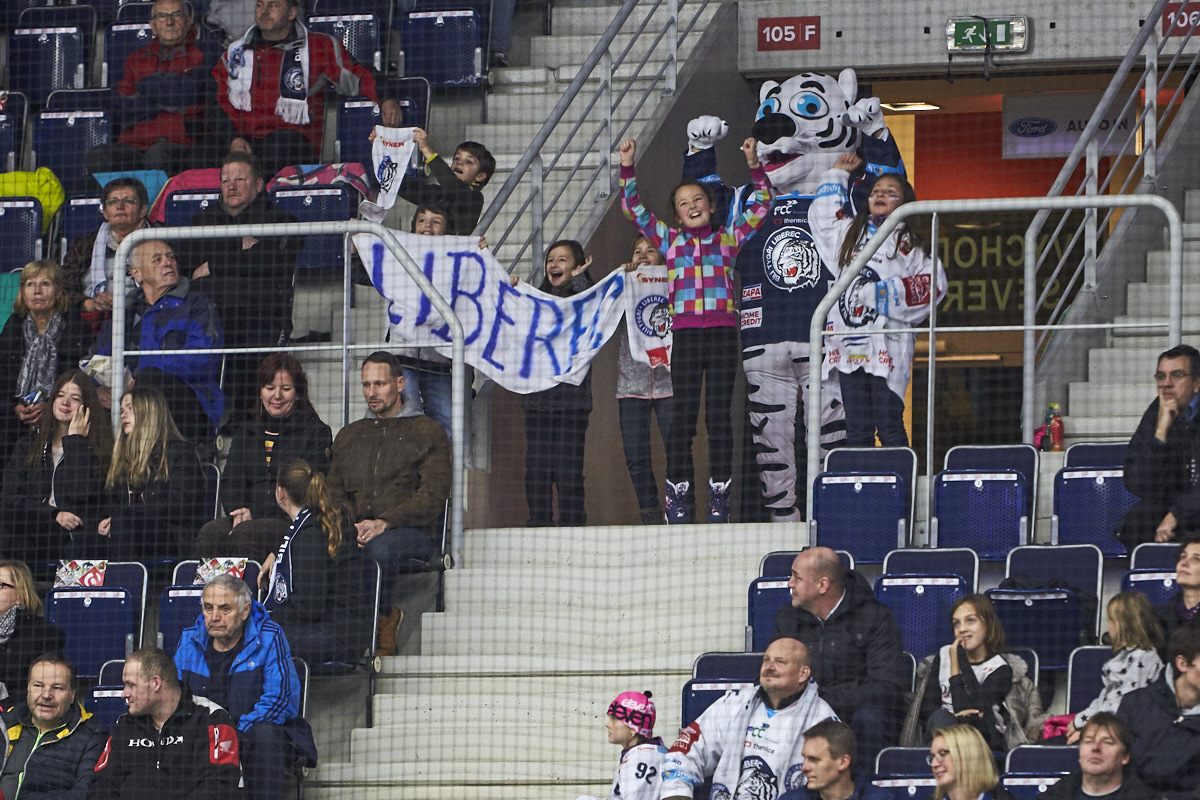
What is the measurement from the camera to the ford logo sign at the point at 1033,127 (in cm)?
1295

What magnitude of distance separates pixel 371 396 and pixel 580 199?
6.03ft

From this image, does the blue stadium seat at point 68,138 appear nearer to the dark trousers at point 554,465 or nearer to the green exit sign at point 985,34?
the dark trousers at point 554,465

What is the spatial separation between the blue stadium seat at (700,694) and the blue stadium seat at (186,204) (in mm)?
3892

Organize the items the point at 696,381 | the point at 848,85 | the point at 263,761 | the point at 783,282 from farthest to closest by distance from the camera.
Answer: the point at 848,85, the point at 783,282, the point at 696,381, the point at 263,761

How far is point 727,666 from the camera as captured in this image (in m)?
7.14

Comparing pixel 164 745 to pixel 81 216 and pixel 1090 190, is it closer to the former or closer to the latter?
pixel 81 216

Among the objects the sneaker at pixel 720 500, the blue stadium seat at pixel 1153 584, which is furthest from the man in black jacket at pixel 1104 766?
the sneaker at pixel 720 500

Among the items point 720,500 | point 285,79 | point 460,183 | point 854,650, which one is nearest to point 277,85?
point 285,79

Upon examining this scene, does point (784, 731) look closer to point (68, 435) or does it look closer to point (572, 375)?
point (572, 375)

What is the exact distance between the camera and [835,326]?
8461mm

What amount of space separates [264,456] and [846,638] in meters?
2.66

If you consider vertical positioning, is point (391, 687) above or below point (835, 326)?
below

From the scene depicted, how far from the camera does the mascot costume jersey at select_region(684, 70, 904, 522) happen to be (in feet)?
28.6

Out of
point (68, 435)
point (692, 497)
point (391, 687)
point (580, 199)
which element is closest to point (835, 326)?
point (692, 497)
